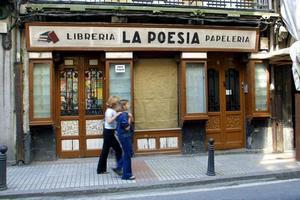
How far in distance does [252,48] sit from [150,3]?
331cm

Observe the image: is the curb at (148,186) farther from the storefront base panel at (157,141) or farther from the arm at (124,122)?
the storefront base panel at (157,141)

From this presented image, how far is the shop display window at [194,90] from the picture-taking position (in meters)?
11.9

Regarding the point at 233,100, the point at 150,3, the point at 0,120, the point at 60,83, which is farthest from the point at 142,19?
the point at 0,120

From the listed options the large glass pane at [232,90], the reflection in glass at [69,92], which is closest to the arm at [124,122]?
the reflection in glass at [69,92]

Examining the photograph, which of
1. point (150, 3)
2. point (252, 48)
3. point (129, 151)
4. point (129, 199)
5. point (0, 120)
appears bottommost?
point (129, 199)

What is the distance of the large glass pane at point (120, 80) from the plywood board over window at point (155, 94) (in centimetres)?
49

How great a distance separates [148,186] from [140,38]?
442cm

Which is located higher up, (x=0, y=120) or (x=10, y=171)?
(x=0, y=120)

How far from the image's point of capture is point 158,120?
40.3 ft

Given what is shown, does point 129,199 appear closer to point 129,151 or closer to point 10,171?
point 129,151

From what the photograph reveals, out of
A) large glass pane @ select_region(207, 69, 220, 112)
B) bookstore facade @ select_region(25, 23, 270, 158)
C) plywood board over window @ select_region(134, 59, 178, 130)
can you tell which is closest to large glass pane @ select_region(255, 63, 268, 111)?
bookstore facade @ select_region(25, 23, 270, 158)

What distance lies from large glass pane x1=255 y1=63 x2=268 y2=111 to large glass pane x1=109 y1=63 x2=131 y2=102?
3893mm

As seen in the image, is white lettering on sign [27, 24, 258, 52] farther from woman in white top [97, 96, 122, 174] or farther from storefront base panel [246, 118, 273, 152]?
woman in white top [97, 96, 122, 174]

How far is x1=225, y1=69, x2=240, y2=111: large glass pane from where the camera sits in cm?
1291
